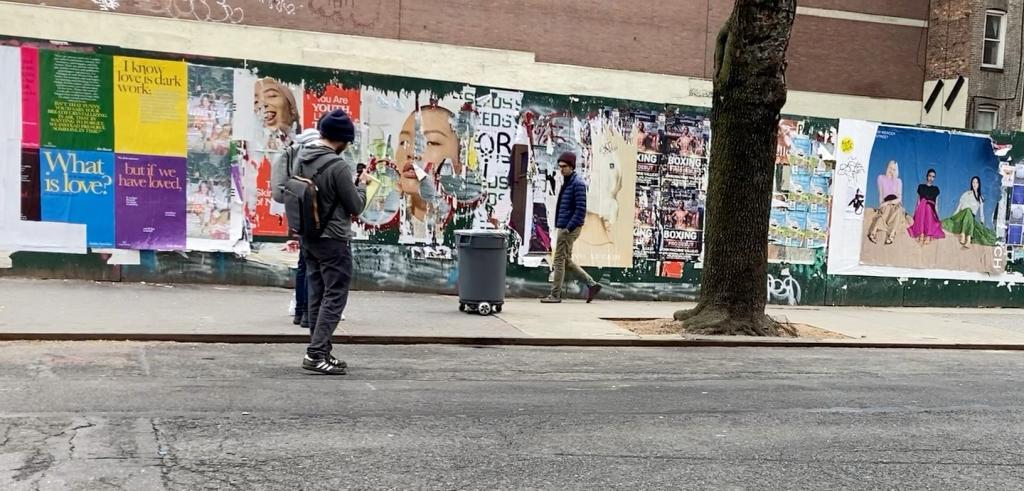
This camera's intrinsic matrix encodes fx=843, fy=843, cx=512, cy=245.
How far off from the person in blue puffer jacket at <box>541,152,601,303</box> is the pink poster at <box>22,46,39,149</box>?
260 inches

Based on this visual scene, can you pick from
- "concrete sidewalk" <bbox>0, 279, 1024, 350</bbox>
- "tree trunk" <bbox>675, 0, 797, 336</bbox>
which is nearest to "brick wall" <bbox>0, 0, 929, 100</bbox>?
"concrete sidewalk" <bbox>0, 279, 1024, 350</bbox>

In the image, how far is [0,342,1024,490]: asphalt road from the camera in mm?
4340

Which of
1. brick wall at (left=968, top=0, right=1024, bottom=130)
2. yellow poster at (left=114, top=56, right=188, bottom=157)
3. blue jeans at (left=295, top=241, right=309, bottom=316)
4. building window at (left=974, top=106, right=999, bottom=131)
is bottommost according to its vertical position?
blue jeans at (left=295, top=241, right=309, bottom=316)

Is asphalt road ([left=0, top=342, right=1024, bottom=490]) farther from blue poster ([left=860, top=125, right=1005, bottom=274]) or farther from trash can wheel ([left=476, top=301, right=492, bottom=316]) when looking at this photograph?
blue poster ([left=860, top=125, right=1005, bottom=274])

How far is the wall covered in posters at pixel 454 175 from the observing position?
10.6 m

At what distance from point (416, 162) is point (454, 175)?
1.86ft

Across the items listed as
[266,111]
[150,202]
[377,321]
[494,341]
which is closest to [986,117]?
[266,111]

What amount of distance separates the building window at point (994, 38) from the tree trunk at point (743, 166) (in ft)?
85.7

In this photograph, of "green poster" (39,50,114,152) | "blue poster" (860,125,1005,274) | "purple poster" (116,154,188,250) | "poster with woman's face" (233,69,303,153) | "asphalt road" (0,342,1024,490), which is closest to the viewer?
"asphalt road" (0,342,1024,490)

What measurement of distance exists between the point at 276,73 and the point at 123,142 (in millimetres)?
2105

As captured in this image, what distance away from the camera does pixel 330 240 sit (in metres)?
6.56

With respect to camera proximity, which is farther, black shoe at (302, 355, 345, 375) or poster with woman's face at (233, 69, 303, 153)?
poster with woman's face at (233, 69, 303, 153)

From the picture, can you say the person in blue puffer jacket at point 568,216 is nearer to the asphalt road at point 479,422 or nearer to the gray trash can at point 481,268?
the gray trash can at point 481,268

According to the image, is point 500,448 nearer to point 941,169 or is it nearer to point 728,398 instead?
point 728,398
